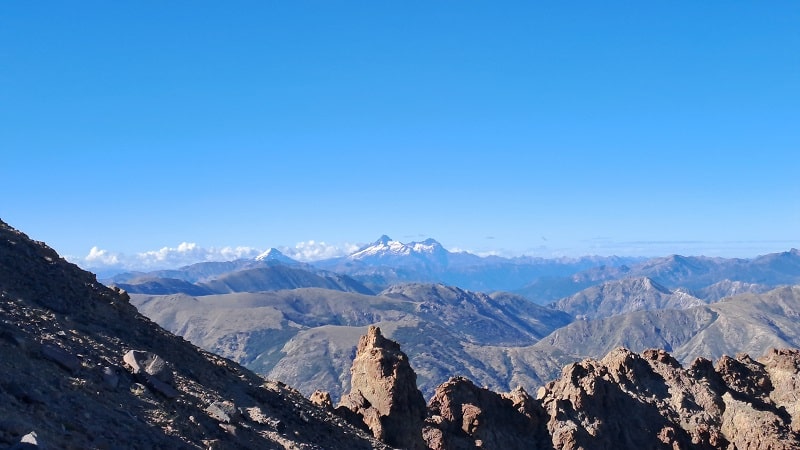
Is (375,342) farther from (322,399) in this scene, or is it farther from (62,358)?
(62,358)

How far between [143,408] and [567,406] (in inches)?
2151

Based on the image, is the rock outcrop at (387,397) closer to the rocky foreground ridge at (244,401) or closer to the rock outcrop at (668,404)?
the rocky foreground ridge at (244,401)

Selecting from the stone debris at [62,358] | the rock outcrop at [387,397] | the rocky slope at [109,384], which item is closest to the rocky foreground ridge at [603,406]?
the rock outcrop at [387,397]

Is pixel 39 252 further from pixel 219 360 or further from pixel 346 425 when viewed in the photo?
pixel 346 425

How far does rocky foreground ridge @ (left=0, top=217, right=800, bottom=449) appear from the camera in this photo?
23422mm

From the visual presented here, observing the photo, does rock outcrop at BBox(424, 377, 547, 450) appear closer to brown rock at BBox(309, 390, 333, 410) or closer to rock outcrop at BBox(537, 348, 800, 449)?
rock outcrop at BBox(537, 348, 800, 449)

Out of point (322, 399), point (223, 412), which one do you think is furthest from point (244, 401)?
point (322, 399)

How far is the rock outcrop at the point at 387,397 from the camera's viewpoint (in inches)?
1900

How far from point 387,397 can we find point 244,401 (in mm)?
17245

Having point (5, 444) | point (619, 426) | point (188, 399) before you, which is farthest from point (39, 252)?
point (619, 426)

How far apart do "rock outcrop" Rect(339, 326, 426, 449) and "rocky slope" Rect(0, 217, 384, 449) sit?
27.8 feet

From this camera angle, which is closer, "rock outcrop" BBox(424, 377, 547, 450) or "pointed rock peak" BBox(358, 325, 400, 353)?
"pointed rock peak" BBox(358, 325, 400, 353)

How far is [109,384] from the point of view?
26.3m

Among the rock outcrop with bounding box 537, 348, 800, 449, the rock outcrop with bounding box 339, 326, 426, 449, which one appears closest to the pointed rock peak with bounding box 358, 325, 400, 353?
the rock outcrop with bounding box 339, 326, 426, 449
